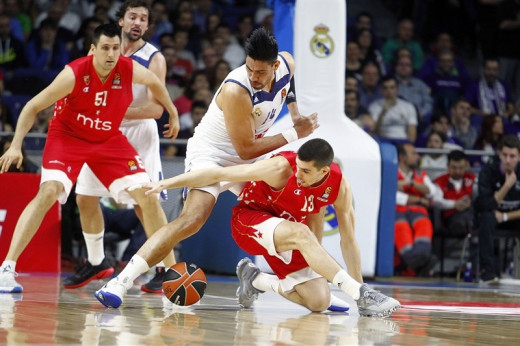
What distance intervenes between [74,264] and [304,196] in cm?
465

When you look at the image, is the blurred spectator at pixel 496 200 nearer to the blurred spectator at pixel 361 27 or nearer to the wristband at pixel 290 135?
the blurred spectator at pixel 361 27

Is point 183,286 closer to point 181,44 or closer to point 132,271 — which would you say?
point 132,271

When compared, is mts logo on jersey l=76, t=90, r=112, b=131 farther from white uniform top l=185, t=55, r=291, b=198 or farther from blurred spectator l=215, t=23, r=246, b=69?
blurred spectator l=215, t=23, r=246, b=69

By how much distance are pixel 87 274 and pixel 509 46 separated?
9630 millimetres

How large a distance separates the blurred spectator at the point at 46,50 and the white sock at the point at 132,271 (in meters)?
6.88

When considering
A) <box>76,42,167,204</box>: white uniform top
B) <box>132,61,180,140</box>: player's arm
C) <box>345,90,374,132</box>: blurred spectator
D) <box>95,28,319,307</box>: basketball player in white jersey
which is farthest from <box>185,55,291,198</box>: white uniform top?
<box>345,90,374,132</box>: blurred spectator

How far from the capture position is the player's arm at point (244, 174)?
5.60 meters

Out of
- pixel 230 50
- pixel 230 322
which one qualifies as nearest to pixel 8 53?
pixel 230 50

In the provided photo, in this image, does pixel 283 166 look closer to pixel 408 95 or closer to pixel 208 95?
pixel 208 95

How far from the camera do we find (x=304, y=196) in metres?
5.74

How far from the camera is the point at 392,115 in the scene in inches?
483

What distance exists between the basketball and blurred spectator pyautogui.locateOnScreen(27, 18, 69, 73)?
6929 mm

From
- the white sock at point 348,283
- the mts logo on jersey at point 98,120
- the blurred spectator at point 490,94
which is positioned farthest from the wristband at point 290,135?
the blurred spectator at point 490,94

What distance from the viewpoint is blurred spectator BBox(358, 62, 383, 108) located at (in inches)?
495
